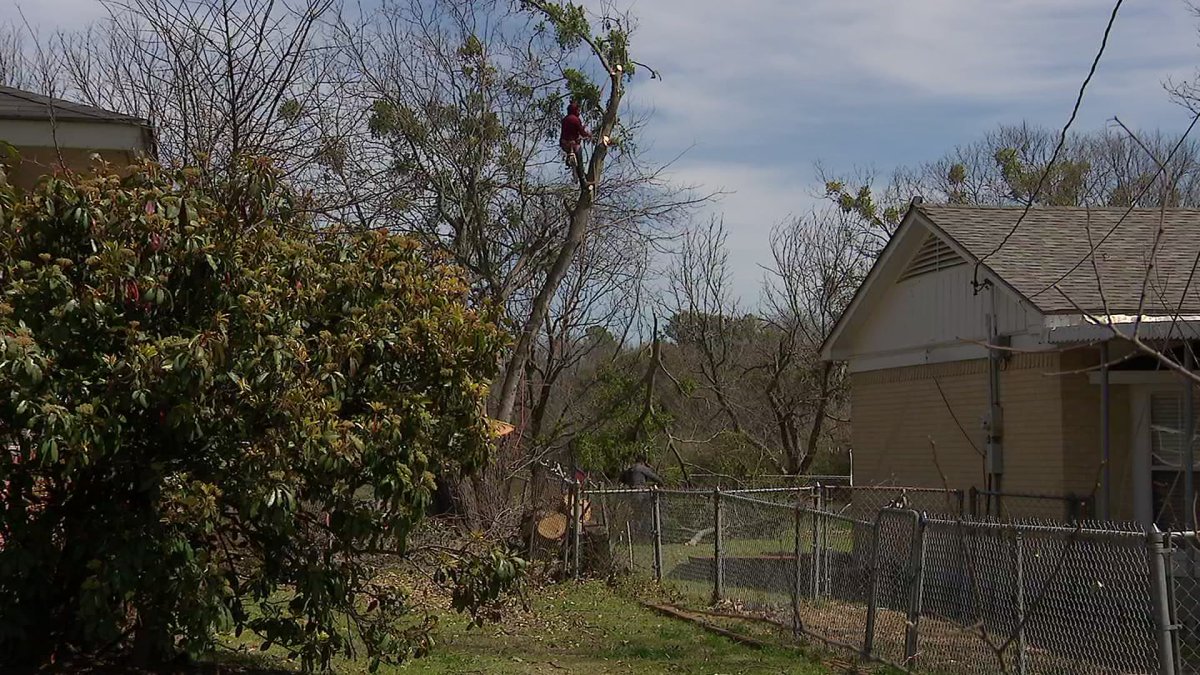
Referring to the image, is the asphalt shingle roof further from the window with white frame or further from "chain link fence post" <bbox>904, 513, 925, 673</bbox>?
"chain link fence post" <bbox>904, 513, 925, 673</bbox>

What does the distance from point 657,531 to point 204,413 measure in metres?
8.45

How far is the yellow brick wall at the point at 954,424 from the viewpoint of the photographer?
13.7m

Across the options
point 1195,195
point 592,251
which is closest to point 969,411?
point 592,251

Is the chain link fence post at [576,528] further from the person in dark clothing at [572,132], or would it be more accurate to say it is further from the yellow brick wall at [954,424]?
the person in dark clothing at [572,132]

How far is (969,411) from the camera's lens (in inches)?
608

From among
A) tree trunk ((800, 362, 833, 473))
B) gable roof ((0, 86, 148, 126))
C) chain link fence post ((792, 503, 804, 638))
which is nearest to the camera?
chain link fence post ((792, 503, 804, 638))

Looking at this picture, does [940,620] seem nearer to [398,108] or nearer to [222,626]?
[222,626]

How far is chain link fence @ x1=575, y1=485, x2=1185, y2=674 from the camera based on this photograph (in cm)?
809

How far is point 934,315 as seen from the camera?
16250mm

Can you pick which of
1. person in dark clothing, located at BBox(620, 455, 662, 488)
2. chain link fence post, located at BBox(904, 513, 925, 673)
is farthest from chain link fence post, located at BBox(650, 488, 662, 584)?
chain link fence post, located at BBox(904, 513, 925, 673)

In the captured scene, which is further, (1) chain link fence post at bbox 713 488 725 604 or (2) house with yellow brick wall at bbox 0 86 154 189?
(1) chain link fence post at bbox 713 488 725 604

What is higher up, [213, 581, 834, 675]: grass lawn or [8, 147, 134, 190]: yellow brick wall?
[8, 147, 134, 190]: yellow brick wall

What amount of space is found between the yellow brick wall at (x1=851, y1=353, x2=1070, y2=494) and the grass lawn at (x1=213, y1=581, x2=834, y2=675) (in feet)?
9.67

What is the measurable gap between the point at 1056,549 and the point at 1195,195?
32.5 metres
